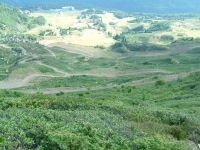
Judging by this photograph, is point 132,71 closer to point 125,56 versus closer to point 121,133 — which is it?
point 125,56

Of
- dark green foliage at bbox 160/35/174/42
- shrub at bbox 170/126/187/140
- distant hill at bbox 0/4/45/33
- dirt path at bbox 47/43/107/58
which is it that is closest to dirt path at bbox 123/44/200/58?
dirt path at bbox 47/43/107/58

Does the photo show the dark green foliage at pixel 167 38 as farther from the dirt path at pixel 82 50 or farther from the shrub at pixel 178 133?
the shrub at pixel 178 133

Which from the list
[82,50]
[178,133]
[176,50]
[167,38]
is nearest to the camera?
[178,133]

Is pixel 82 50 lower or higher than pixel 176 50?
lower

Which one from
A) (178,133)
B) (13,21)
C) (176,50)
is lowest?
(178,133)

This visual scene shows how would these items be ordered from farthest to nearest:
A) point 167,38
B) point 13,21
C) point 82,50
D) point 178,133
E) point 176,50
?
point 13,21 < point 167,38 < point 82,50 < point 176,50 < point 178,133

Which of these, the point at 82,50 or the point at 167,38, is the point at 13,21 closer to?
the point at 82,50

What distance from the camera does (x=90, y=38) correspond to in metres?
164

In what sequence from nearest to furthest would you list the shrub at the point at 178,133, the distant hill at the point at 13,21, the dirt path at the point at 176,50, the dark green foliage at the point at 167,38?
the shrub at the point at 178,133 < the dirt path at the point at 176,50 < the dark green foliage at the point at 167,38 < the distant hill at the point at 13,21

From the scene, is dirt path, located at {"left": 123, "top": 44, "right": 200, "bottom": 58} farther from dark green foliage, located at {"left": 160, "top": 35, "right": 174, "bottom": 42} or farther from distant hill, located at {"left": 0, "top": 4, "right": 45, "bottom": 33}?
distant hill, located at {"left": 0, "top": 4, "right": 45, "bottom": 33}


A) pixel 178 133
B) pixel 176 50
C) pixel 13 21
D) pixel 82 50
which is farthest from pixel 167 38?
pixel 178 133

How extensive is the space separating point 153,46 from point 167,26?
7090 centimetres

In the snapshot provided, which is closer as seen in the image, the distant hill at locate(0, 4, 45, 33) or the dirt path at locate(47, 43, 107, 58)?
the dirt path at locate(47, 43, 107, 58)

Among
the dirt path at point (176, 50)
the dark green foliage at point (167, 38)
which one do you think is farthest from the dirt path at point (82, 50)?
the dark green foliage at point (167, 38)
